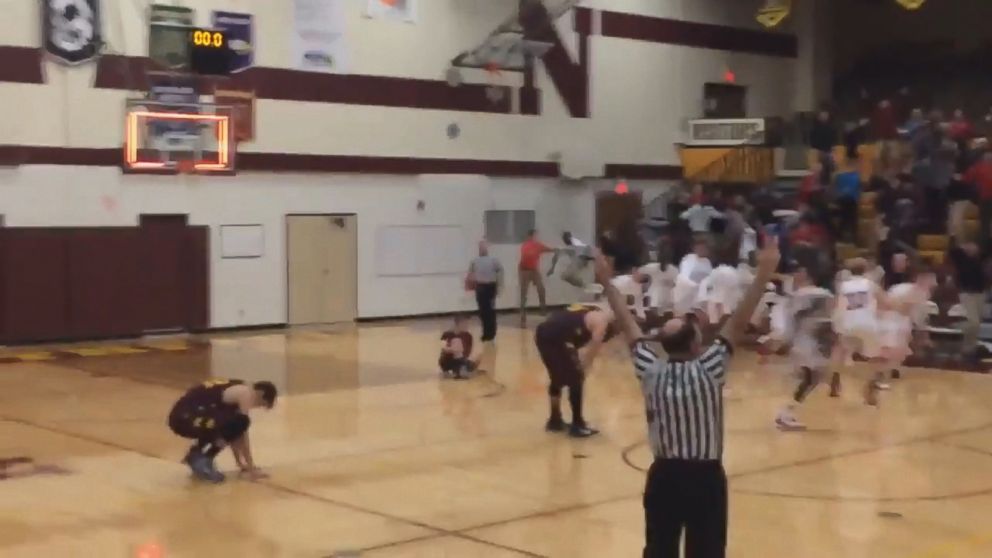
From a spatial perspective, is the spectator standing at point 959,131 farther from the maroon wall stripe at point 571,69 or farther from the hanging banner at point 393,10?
the hanging banner at point 393,10

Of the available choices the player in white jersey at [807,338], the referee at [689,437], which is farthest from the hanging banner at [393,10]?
the referee at [689,437]

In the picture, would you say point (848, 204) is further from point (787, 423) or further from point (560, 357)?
point (560, 357)

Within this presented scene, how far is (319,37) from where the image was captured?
27.5 metres

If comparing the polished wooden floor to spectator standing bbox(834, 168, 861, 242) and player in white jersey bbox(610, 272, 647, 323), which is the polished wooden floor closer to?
player in white jersey bbox(610, 272, 647, 323)

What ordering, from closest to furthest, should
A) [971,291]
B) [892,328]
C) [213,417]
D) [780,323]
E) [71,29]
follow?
1. [213,417]
2. [892,328]
3. [780,323]
4. [971,291]
5. [71,29]

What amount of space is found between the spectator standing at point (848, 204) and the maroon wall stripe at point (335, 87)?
845 centimetres

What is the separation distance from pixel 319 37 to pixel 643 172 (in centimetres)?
1022

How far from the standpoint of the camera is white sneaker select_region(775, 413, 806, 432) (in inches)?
584

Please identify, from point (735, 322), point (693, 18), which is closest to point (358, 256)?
point (693, 18)

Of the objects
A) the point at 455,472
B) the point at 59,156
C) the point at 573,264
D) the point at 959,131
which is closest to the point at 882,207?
the point at 959,131

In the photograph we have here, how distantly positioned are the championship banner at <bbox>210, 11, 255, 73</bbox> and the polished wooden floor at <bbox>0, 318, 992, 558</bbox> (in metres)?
8.51

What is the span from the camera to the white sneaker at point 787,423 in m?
14.8

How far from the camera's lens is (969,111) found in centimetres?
3609

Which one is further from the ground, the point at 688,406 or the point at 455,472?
the point at 688,406
